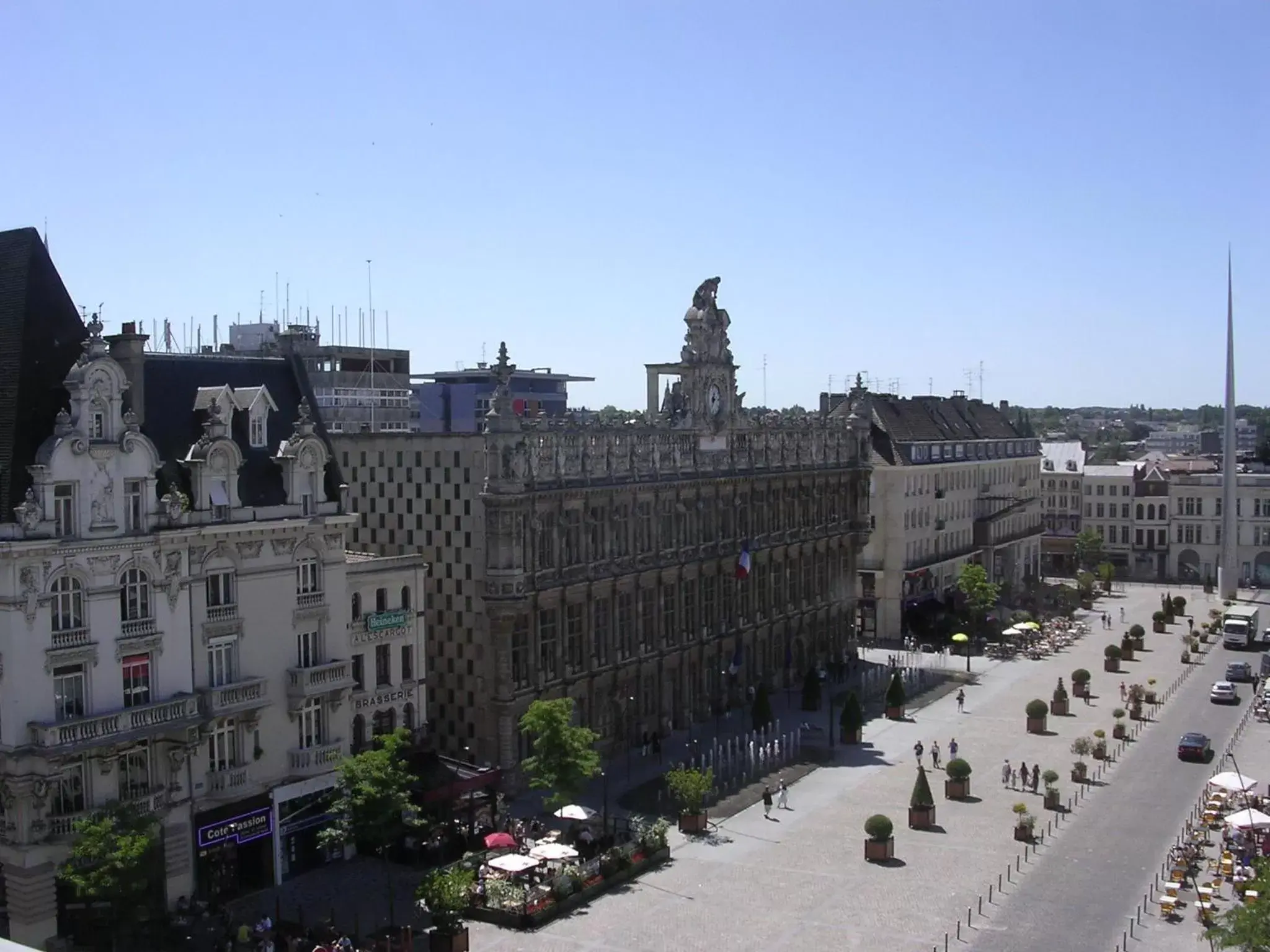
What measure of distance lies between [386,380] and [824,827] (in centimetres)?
6181

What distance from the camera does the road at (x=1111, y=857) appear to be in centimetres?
4597

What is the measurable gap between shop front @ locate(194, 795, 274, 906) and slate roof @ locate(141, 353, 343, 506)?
1108cm

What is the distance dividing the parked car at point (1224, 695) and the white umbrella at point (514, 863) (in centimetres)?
5383

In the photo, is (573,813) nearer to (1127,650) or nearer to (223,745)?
(223,745)

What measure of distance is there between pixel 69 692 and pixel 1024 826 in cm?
3666

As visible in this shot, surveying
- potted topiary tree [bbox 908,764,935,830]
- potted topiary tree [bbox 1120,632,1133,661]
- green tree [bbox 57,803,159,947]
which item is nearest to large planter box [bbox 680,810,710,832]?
potted topiary tree [bbox 908,764,935,830]

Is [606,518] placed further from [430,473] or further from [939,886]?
[939,886]

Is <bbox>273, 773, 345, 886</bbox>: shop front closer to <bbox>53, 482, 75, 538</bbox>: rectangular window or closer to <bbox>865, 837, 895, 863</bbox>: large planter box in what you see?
<bbox>53, 482, 75, 538</bbox>: rectangular window

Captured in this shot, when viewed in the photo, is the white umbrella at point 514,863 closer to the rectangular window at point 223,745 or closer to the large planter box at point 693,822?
the rectangular window at point 223,745

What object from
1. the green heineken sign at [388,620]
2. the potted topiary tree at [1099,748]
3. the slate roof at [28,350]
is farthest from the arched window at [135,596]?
the potted topiary tree at [1099,748]

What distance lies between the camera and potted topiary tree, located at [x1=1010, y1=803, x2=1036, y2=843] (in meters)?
56.1

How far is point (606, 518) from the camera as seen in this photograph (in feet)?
231

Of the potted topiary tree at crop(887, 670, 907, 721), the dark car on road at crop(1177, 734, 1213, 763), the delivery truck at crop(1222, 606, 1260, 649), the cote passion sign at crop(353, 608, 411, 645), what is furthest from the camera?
the delivery truck at crop(1222, 606, 1260, 649)

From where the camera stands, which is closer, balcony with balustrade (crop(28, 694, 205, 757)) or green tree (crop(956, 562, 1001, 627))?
balcony with balustrade (crop(28, 694, 205, 757))
